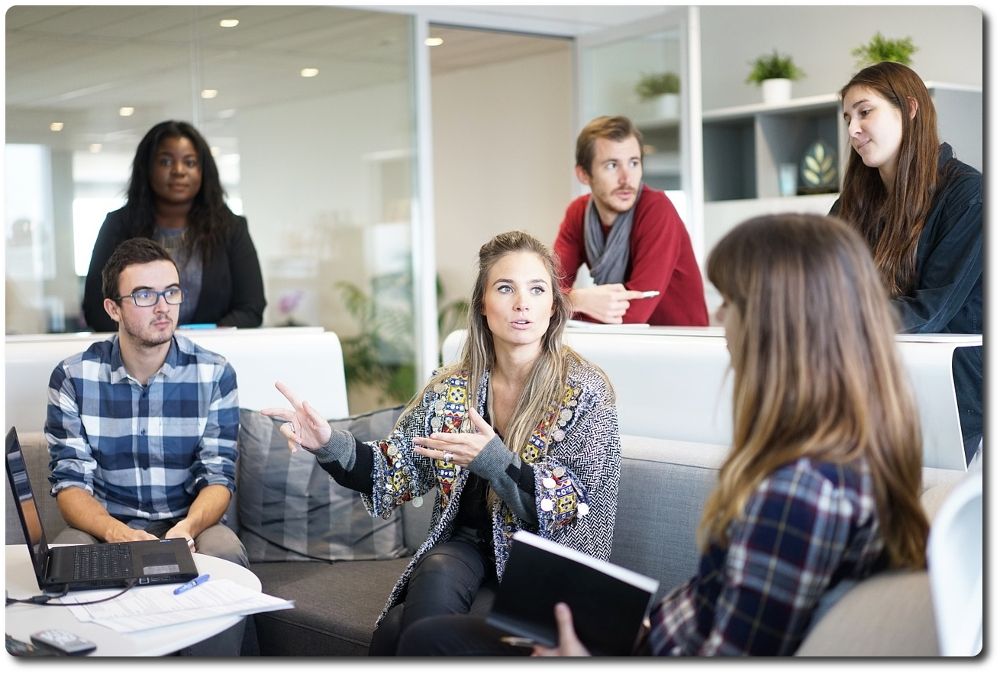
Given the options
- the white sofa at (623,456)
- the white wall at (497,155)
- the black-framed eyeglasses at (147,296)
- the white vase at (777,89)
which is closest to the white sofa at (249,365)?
the white sofa at (623,456)

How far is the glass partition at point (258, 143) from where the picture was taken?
4508 millimetres

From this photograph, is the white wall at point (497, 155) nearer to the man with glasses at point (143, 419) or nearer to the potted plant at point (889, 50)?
the potted plant at point (889, 50)

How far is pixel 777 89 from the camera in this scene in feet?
17.6

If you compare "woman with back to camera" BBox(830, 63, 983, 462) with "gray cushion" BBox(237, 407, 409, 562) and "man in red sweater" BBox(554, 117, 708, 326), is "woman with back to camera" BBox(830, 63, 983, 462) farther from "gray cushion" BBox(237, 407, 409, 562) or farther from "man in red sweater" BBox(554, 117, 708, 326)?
"gray cushion" BBox(237, 407, 409, 562)

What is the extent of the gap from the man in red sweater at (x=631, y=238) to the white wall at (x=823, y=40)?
2202 mm

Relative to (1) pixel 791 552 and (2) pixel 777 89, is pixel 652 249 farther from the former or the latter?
(2) pixel 777 89

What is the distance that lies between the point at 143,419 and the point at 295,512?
1.51ft

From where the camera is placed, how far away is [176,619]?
1.70 meters

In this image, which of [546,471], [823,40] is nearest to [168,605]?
[546,471]

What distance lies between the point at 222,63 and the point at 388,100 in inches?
31.5

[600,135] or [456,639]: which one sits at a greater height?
[600,135]

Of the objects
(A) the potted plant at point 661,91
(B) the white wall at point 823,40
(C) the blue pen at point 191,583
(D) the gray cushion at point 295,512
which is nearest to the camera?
(C) the blue pen at point 191,583

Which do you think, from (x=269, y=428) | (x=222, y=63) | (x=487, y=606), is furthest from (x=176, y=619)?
(x=222, y=63)

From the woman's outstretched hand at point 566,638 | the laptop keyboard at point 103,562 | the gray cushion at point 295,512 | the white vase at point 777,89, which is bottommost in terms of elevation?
the gray cushion at point 295,512
